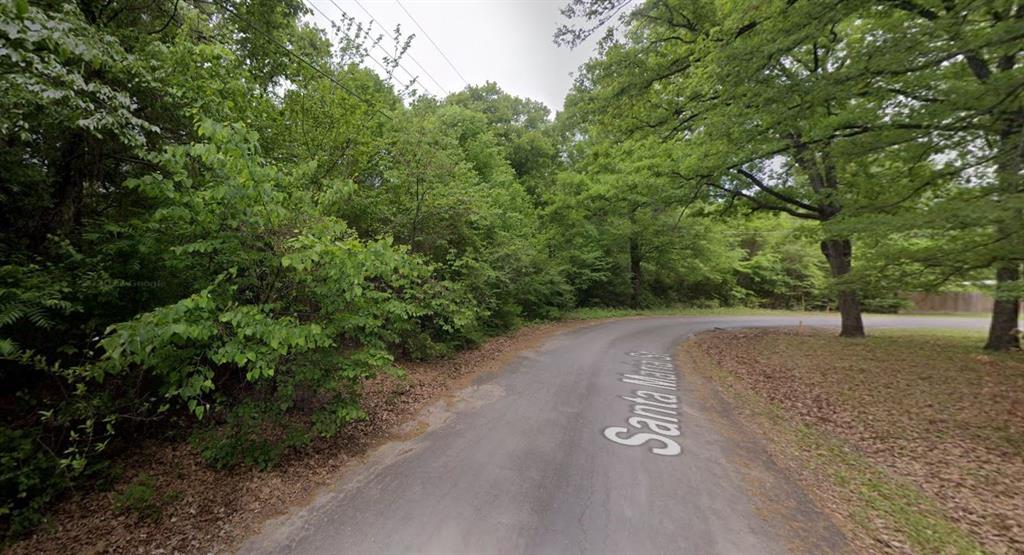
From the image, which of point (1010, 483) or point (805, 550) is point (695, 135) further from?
point (805, 550)

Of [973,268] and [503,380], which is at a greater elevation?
[973,268]

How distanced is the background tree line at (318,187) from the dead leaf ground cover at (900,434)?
5.62 ft

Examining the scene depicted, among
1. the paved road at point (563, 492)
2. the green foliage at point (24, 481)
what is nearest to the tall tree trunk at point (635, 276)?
the paved road at point (563, 492)

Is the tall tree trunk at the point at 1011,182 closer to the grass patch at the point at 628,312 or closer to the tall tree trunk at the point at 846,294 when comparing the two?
the tall tree trunk at the point at 846,294

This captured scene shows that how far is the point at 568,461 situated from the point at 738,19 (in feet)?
25.3

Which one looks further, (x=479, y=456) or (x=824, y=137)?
(x=824, y=137)

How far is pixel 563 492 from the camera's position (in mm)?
3578

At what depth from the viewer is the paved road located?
2.94 metres

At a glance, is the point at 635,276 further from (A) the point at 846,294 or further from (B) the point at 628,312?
(A) the point at 846,294

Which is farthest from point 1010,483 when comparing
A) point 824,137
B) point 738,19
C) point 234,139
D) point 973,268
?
point 234,139

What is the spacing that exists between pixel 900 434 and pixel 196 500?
26.9ft

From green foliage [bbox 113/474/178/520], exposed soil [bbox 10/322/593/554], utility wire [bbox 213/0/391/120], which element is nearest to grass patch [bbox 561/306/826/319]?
utility wire [bbox 213/0/391/120]

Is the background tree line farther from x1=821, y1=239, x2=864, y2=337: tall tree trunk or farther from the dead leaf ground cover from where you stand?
the dead leaf ground cover

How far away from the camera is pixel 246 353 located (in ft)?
9.92
